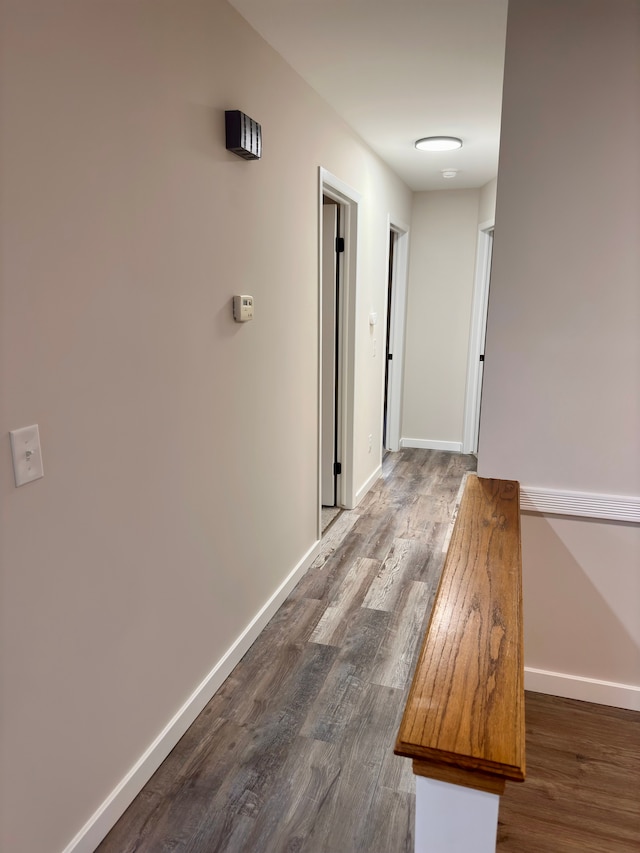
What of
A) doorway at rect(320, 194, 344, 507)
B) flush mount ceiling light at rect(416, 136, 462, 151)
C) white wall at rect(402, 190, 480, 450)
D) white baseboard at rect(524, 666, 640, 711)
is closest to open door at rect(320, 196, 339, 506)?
doorway at rect(320, 194, 344, 507)

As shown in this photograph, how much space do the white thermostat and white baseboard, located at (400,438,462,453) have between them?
12.5 ft

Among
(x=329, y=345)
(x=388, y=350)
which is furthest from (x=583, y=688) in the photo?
(x=388, y=350)

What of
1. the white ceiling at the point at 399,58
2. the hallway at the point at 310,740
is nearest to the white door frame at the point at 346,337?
the white ceiling at the point at 399,58

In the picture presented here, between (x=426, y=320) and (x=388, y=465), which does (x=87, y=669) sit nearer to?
(x=388, y=465)

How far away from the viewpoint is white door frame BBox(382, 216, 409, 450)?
5.10 m

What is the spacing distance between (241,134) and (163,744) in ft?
6.59

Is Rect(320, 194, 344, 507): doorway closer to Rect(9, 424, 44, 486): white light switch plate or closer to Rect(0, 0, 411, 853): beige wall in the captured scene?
Rect(0, 0, 411, 853): beige wall

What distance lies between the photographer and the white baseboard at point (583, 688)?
2.02m

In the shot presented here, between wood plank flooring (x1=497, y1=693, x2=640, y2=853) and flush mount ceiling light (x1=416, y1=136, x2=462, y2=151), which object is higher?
flush mount ceiling light (x1=416, y1=136, x2=462, y2=151)

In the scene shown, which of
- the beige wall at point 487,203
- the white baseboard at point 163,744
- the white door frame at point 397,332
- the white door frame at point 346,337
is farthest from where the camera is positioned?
the white door frame at point 397,332

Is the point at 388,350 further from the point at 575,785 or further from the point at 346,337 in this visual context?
the point at 575,785

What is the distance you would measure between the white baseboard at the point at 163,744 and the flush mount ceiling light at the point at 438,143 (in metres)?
2.75

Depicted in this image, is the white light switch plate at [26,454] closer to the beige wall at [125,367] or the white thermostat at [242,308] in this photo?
the beige wall at [125,367]

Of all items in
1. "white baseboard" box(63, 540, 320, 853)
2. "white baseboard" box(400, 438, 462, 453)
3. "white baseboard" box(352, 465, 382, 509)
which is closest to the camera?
"white baseboard" box(63, 540, 320, 853)
